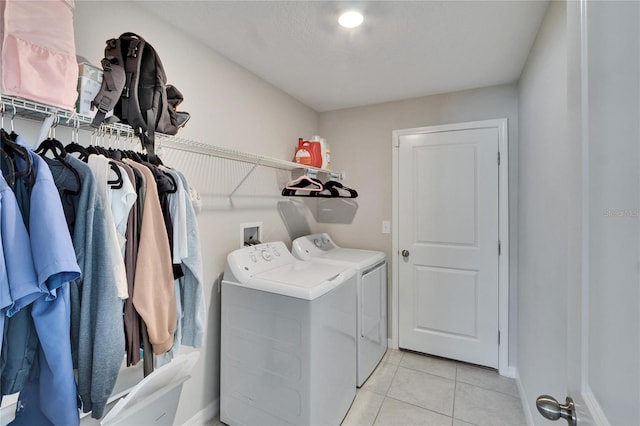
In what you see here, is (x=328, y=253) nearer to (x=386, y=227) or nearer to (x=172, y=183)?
(x=386, y=227)

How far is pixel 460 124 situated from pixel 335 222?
1.50 m

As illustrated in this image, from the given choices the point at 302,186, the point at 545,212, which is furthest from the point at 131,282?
the point at 545,212

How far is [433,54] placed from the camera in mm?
1930

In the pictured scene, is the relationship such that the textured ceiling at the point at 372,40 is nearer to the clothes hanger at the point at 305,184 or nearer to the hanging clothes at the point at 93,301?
the clothes hanger at the point at 305,184

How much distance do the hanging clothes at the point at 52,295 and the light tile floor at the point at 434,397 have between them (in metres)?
1.35

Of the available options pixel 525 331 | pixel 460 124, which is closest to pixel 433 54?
pixel 460 124

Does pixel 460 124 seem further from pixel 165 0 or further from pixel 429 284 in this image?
pixel 165 0

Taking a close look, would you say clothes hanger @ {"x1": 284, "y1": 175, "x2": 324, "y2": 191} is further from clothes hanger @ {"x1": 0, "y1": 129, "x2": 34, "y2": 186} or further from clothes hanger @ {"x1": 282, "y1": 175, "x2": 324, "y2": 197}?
clothes hanger @ {"x1": 0, "y1": 129, "x2": 34, "y2": 186}

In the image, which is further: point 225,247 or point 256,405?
point 225,247

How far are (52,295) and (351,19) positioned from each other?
5.66ft

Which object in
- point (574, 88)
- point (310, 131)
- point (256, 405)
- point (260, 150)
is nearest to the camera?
point (574, 88)

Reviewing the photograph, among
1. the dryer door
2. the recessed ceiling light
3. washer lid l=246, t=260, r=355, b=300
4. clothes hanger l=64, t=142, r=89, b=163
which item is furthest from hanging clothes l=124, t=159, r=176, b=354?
the dryer door

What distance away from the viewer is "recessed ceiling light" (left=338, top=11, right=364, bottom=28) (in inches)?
59.3

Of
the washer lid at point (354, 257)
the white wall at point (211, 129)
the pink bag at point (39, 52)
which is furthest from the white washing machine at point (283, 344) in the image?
the pink bag at point (39, 52)
